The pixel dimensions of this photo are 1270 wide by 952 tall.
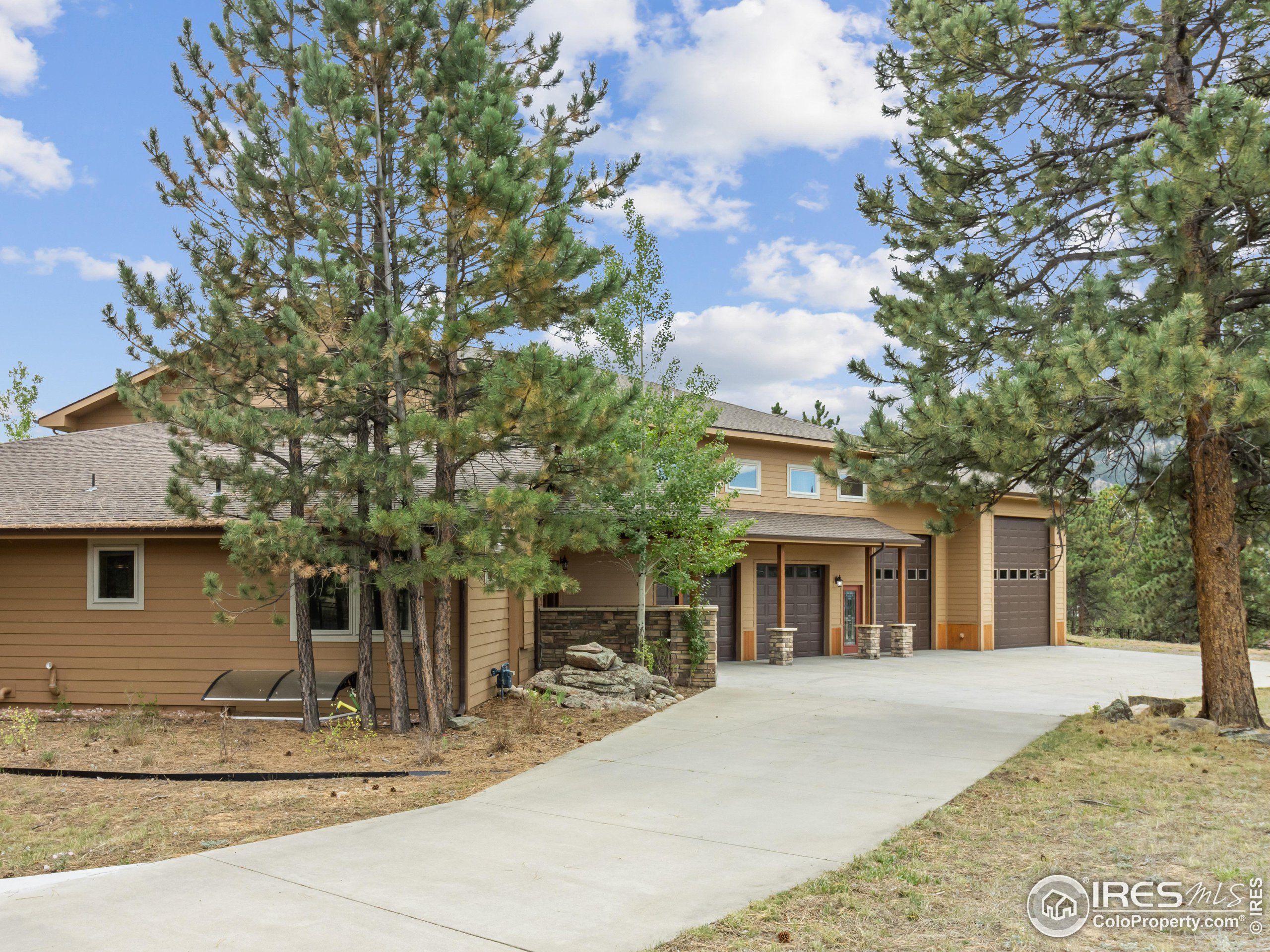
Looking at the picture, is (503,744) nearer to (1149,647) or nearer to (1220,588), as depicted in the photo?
(1220,588)

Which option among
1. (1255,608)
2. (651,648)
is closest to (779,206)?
(651,648)

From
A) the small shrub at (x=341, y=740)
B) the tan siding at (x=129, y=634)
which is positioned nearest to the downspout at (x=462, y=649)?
the small shrub at (x=341, y=740)

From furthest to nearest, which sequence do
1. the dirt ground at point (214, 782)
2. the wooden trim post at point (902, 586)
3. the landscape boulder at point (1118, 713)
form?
1. the wooden trim post at point (902, 586)
2. the landscape boulder at point (1118, 713)
3. the dirt ground at point (214, 782)

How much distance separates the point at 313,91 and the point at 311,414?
10.7 ft

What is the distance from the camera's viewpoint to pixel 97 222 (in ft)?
61.4

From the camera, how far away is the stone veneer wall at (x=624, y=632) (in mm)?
14352

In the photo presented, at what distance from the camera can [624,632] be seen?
47.6ft

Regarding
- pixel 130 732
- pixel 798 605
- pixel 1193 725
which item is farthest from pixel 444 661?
pixel 798 605

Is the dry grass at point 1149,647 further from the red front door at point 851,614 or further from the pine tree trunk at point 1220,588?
the pine tree trunk at point 1220,588

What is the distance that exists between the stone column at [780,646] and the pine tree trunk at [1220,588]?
8.93m

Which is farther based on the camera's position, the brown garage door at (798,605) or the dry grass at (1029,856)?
the brown garage door at (798,605)

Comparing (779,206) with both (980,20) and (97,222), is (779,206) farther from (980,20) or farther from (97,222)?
(97,222)

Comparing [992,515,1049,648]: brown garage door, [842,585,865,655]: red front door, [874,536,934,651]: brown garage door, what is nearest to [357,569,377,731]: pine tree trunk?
[842,585,865,655]: red front door

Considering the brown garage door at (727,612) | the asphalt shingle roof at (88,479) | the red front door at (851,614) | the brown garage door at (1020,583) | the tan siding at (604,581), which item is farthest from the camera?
the brown garage door at (1020,583)
